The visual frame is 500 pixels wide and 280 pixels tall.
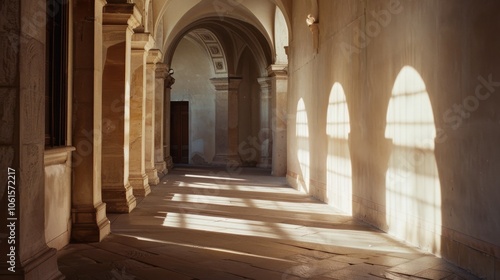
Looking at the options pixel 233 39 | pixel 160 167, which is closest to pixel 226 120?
pixel 233 39

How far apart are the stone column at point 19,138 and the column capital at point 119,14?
4038mm

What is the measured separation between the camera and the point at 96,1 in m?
5.94

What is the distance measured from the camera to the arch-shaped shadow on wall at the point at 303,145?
11.2 metres

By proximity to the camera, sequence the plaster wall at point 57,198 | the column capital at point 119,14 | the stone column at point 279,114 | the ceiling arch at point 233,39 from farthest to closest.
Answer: the ceiling arch at point 233,39 < the stone column at point 279,114 < the column capital at point 119,14 < the plaster wall at point 57,198

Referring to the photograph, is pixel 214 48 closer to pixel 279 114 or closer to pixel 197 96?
pixel 197 96

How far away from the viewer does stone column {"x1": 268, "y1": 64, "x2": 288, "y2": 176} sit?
1527 cm

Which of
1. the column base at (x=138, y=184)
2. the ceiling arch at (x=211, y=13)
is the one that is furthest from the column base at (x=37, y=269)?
the ceiling arch at (x=211, y=13)

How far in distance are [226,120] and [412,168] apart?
15676 millimetres

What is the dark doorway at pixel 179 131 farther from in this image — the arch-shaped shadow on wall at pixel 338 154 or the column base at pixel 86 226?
the column base at pixel 86 226

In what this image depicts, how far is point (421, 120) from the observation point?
5586 mm

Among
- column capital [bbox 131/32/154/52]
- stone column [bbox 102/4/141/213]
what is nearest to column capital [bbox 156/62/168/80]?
column capital [bbox 131/32/154/52]

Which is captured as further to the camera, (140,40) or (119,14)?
(140,40)

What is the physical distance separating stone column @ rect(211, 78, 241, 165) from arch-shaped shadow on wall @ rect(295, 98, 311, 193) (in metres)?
8.79

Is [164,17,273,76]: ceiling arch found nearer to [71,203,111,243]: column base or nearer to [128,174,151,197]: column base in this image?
[128,174,151,197]: column base
